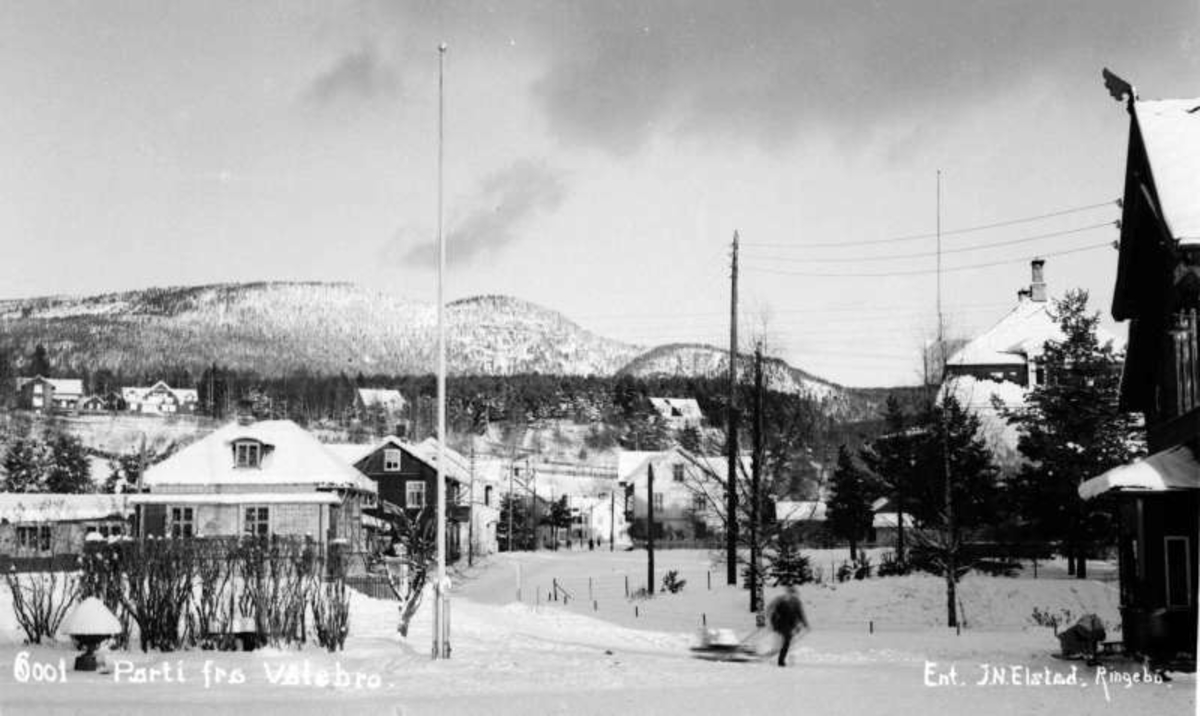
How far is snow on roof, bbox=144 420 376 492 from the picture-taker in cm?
5038

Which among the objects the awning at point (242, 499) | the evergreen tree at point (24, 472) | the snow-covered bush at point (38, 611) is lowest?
the snow-covered bush at point (38, 611)

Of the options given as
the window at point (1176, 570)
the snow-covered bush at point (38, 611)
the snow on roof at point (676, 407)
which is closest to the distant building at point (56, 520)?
the snow-covered bush at point (38, 611)

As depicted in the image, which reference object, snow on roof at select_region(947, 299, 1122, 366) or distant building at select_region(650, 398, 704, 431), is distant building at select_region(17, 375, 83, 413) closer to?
distant building at select_region(650, 398, 704, 431)

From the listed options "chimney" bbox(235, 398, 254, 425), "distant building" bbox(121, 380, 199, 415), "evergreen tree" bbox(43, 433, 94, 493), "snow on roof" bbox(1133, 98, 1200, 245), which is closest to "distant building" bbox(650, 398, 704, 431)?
"distant building" bbox(121, 380, 199, 415)

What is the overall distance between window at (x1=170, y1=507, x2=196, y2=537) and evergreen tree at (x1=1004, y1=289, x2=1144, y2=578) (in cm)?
3224

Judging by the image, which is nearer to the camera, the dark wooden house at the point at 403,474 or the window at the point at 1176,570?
the window at the point at 1176,570

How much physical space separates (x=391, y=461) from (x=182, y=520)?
24.8 meters

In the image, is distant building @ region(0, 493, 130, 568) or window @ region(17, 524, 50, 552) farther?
distant building @ region(0, 493, 130, 568)

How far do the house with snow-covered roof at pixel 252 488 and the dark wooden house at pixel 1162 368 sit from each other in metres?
32.4

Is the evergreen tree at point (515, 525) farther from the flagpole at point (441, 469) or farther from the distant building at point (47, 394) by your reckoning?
the distant building at point (47, 394)

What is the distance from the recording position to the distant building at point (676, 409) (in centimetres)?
17512

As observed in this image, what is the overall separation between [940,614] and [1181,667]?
18.0 metres

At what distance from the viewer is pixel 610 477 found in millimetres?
157500

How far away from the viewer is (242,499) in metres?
49.1
